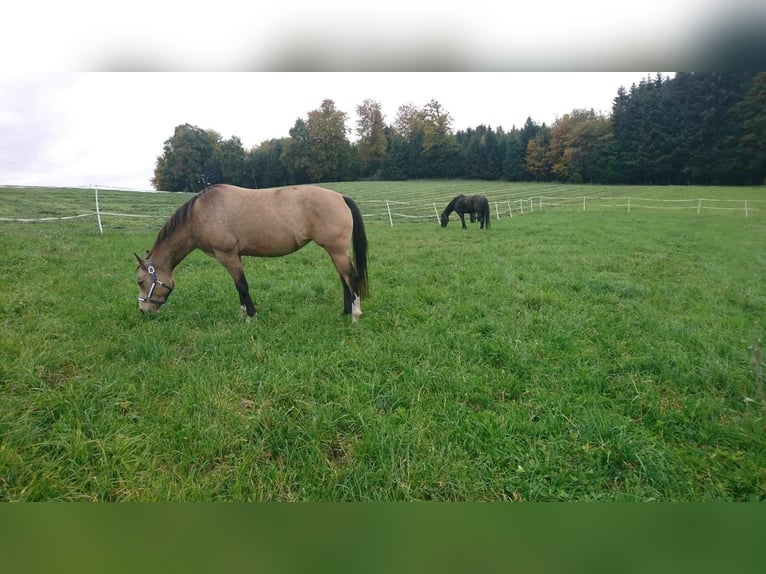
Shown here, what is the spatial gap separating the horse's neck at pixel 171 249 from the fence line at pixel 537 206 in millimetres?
207

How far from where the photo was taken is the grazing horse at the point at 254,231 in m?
2.91

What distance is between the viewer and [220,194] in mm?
2914

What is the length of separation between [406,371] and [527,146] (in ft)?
6.78

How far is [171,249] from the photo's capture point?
2982mm

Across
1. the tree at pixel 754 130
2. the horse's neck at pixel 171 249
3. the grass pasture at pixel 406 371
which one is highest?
the tree at pixel 754 130

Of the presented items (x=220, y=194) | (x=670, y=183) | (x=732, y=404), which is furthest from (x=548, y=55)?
(x=220, y=194)

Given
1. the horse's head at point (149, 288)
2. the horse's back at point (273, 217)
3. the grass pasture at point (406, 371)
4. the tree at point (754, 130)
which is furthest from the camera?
the horse's back at point (273, 217)

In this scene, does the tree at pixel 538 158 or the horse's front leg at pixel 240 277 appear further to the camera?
the horse's front leg at pixel 240 277

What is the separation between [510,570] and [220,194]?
10.6ft

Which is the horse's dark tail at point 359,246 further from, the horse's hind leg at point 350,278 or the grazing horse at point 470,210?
the grazing horse at point 470,210

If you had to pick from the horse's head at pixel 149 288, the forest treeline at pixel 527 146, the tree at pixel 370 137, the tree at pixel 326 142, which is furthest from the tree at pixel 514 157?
the horse's head at pixel 149 288

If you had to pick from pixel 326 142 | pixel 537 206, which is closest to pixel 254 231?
pixel 326 142

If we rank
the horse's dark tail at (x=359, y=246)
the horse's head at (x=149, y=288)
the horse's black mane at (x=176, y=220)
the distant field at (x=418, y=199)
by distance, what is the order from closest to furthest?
the distant field at (x=418, y=199) → the horse's head at (x=149, y=288) → the horse's black mane at (x=176, y=220) → the horse's dark tail at (x=359, y=246)

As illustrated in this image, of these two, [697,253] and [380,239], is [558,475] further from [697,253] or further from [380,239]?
[380,239]
